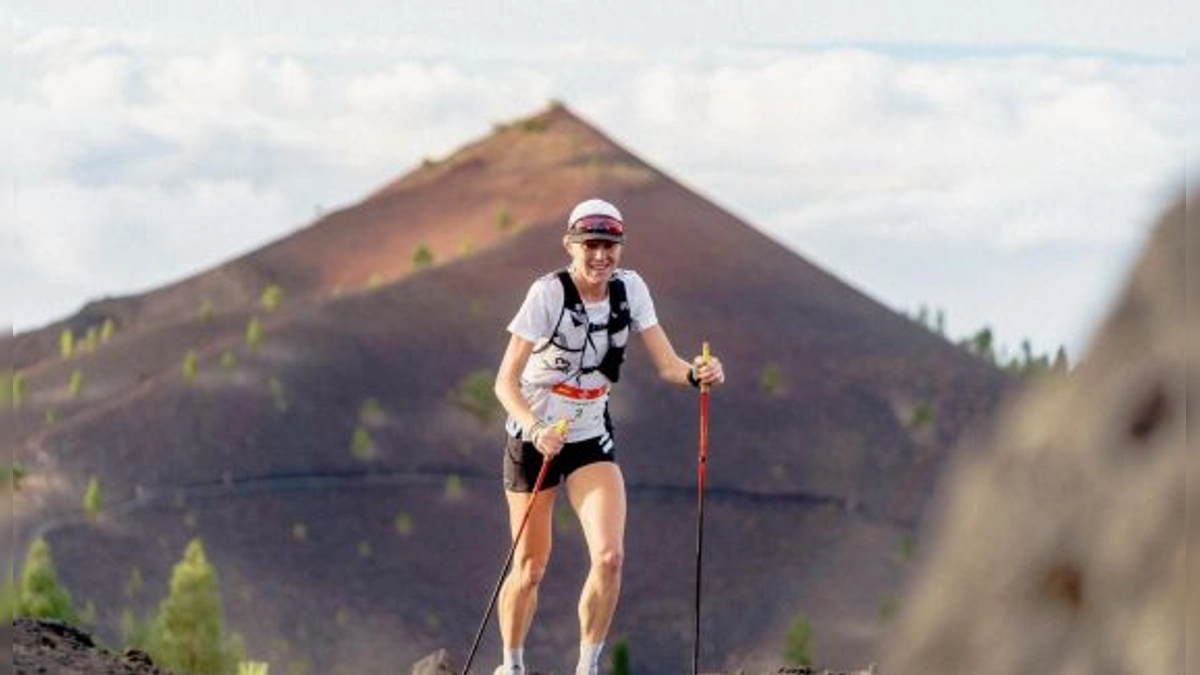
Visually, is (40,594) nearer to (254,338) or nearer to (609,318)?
(609,318)

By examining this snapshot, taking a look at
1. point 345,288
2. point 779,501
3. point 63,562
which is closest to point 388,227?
point 345,288

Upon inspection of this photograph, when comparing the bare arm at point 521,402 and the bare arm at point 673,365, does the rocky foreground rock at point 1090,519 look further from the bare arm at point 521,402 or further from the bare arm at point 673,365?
the bare arm at point 673,365

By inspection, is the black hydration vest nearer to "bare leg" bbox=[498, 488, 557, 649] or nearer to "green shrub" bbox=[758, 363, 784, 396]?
"bare leg" bbox=[498, 488, 557, 649]

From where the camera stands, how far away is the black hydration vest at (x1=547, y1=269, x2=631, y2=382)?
10930mm

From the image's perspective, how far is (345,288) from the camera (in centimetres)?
7281

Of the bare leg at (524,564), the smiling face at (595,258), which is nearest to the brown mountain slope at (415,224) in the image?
the bare leg at (524,564)

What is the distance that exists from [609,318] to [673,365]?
1.57 ft

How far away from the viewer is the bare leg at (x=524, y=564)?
37.8 ft

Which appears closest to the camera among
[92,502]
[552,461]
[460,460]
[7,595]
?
[7,595]

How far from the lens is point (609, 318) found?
36.1ft

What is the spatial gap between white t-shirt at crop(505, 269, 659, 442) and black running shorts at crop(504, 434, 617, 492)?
2.0 inches

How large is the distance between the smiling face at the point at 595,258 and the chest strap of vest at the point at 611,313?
76mm

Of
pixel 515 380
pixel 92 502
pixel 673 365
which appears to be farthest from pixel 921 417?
pixel 515 380

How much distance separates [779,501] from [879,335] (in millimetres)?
9079
